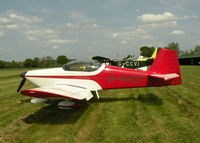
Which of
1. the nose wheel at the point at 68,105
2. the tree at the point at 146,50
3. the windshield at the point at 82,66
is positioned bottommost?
the nose wheel at the point at 68,105

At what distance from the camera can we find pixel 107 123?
4.75 meters

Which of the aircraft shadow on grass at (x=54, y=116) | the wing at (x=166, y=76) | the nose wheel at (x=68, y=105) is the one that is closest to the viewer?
the aircraft shadow on grass at (x=54, y=116)

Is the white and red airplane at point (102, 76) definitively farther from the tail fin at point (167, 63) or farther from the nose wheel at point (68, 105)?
the nose wheel at point (68, 105)

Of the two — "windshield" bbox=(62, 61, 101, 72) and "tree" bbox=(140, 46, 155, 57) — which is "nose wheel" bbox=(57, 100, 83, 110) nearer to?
"windshield" bbox=(62, 61, 101, 72)

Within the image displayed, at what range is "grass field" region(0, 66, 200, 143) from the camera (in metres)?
3.93

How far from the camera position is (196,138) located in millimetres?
3705

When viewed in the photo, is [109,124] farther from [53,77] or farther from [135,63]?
[135,63]

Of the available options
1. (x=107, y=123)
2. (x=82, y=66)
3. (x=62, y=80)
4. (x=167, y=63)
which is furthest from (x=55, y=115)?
(x=167, y=63)

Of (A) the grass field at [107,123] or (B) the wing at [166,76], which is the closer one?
(A) the grass field at [107,123]

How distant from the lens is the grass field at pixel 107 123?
3.93 m

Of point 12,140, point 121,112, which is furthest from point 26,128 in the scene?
point 121,112

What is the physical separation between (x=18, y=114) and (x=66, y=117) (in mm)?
1893

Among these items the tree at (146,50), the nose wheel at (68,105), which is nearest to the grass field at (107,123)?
the nose wheel at (68,105)

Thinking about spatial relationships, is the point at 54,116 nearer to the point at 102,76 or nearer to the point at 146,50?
the point at 102,76
